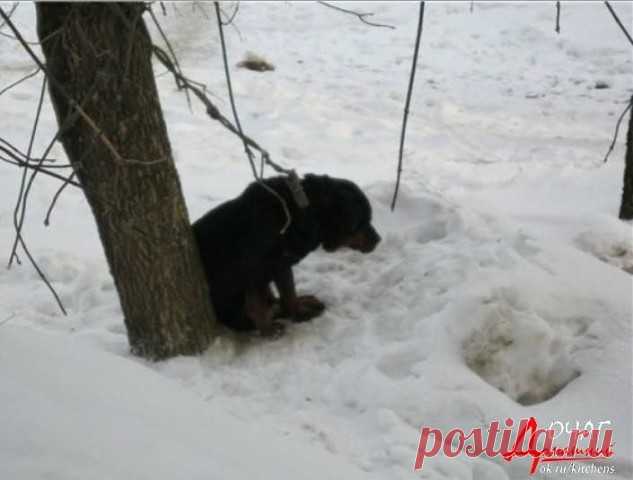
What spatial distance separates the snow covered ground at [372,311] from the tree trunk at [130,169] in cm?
24

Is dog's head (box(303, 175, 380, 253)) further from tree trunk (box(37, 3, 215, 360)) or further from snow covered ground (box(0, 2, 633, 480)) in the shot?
tree trunk (box(37, 3, 215, 360))

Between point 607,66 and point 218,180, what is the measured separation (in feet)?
21.3

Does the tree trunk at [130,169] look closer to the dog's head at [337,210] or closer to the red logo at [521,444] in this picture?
the dog's head at [337,210]

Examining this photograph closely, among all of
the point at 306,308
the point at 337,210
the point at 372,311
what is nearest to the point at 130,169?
the point at 337,210

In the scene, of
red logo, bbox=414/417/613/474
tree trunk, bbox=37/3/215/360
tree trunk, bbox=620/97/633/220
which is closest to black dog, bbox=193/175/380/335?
tree trunk, bbox=37/3/215/360

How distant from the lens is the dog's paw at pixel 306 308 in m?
3.95

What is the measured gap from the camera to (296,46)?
36.5 feet

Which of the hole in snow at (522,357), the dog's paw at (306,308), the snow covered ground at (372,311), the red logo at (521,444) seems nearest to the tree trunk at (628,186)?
the snow covered ground at (372,311)

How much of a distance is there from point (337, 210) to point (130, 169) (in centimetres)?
128

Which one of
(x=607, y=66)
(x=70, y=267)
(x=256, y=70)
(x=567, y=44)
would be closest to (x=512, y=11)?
(x=567, y=44)

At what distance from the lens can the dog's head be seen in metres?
3.82

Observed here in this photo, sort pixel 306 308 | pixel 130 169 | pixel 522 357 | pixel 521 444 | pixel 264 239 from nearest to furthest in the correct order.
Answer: pixel 521 444, pixel 130 169, pixel 522 357, pixel 264 239, pixel 306 308

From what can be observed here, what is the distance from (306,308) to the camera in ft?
13.1

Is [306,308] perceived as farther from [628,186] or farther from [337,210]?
[628,186]
